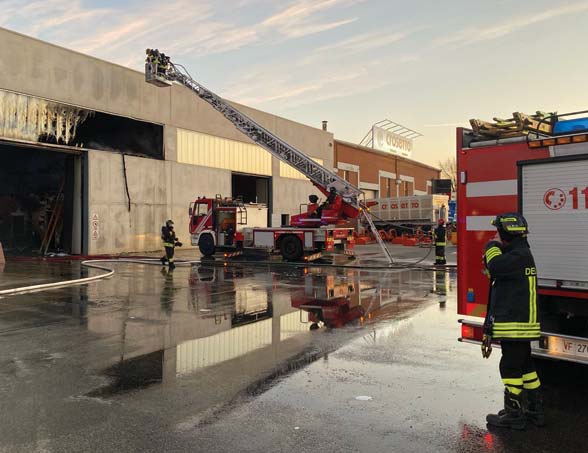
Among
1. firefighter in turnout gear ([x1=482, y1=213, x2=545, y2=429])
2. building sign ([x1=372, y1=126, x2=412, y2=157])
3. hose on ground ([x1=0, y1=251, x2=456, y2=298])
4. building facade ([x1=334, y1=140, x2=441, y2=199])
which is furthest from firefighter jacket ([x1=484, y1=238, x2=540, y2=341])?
building sign ([x1=372, y1=126, x2=412, y2=157])

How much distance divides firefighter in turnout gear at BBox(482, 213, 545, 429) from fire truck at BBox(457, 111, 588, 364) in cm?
56

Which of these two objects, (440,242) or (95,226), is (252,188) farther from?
(440,242)

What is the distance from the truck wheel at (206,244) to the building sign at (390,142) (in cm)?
3990

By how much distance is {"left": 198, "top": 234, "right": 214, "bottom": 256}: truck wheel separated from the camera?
2155cm

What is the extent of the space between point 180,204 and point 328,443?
81.8 feet

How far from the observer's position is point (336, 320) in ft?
28.1

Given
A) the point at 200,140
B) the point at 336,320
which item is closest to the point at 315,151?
the point at 200,140

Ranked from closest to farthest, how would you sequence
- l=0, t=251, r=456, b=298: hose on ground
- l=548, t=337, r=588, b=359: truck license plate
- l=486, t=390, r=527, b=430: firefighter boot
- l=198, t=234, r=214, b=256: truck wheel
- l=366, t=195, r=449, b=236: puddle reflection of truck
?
l=486, t=390, r=527, b=430: firefighter boot, l=548, t=337, r=588, b=359: truck license plate, l=0, t=251, r=456, b=298: hose on ground, l=198, t=234, r=214, b=256: truck wheel, l=366, t=195, r=449, b=236: puddle reflection of truck

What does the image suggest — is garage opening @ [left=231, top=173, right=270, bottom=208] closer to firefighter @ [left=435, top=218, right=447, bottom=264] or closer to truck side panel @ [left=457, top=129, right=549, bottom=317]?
firefighter @ [left=435, top=218, right=447, bottom=264]

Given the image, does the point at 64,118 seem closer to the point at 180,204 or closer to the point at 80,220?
the point at 80,220

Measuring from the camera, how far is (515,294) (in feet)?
13.8

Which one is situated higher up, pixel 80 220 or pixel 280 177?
pixel 280 177

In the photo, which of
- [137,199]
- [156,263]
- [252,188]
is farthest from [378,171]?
[156,263]

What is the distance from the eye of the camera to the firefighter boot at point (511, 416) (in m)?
4.07
